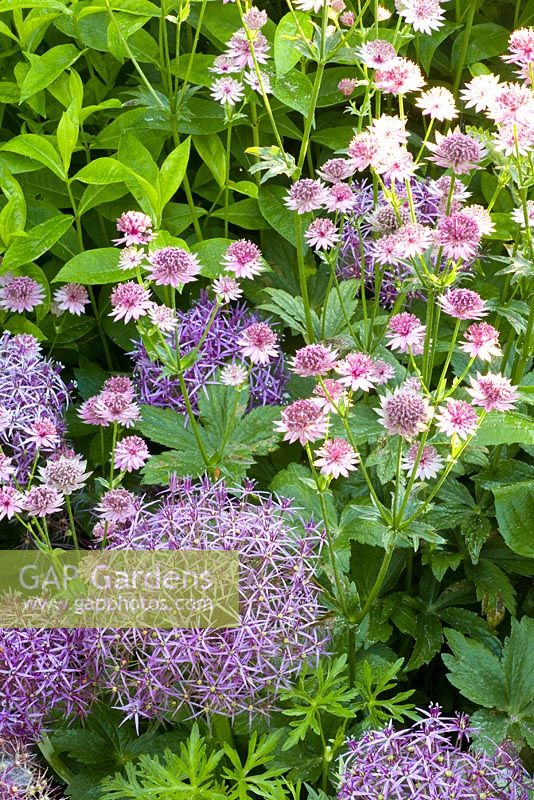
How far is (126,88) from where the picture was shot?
6.16ft

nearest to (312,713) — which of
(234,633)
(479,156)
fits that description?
(234,633)

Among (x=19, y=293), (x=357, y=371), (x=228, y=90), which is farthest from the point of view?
(x=19, y=293)

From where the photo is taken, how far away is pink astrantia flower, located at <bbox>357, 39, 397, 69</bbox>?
132 centimetres

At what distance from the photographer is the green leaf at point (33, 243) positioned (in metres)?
1.63

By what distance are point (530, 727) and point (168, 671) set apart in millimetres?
498

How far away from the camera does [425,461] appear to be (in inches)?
49.2

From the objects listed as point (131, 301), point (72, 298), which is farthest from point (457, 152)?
point (72, 298)

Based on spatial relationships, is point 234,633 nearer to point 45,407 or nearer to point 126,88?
point 45,407

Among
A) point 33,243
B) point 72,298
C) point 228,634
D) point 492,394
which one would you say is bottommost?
point 228,634

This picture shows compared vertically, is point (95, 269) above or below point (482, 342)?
below

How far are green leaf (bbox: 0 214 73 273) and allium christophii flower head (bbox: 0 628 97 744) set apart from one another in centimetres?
63

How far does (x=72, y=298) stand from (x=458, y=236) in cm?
82

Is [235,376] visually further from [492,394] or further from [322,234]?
[492,394]

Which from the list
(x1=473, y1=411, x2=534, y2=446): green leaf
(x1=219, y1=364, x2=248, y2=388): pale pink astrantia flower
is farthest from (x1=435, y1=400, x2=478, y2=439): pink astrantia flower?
(x1=219, y1=364, x2=248, y2=388): pale pink astrantia flower
